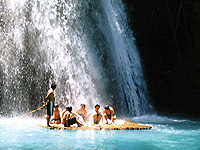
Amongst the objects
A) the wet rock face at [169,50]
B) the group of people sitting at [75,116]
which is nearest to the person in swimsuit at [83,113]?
the group of people sitting at [75,116]

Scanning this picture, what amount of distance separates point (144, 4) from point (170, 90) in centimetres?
598

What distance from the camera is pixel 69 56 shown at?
12.9 meters

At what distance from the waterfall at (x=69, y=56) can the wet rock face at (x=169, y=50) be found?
146 cm

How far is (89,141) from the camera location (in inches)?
223

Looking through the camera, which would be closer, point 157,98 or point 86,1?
point 86,1

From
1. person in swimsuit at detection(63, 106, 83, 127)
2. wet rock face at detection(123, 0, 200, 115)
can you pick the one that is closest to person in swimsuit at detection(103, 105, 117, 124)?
person in swimsuit at detection(63, 106, 83, 127)

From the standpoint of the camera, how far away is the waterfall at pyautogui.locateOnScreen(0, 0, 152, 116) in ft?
42.6

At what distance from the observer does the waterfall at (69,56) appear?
511 inches

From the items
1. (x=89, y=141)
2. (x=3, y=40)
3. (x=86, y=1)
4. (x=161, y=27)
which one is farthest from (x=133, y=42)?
(x=89, y=141)

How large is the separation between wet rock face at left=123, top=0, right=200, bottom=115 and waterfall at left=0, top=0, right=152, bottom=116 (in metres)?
1.46

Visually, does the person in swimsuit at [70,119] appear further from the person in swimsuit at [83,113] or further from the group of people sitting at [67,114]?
the person in swimsuit at [83,113]

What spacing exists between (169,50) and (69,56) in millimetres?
7343

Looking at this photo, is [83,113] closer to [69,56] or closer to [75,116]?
[75,116]

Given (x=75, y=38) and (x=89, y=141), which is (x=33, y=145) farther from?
(x=75, y=38)
